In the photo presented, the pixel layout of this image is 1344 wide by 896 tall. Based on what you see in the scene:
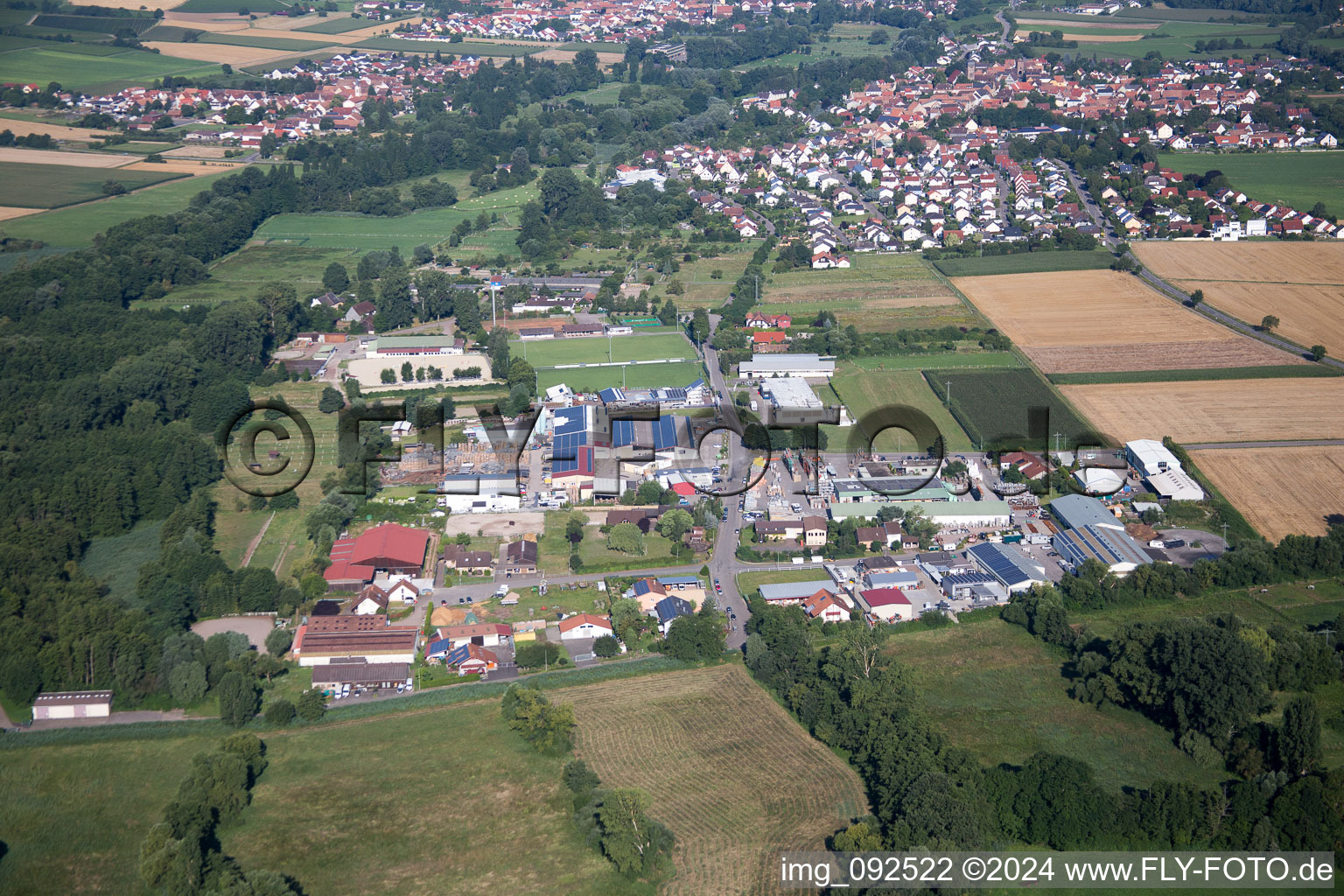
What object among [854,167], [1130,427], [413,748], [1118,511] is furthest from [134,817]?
[854,167]

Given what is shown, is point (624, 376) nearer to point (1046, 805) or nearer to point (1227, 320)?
point (1227, 320)

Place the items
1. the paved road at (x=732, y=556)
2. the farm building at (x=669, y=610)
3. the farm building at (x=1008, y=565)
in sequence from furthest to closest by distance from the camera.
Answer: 1. the farm building at (x=1008, y=565)
2. the paved road at (x=732, y=556)
3. the farm building at (x=669, y=610)

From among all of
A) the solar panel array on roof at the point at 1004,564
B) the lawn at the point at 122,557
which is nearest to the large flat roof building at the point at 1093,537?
the solar panel array on roof at the point at 1004,564

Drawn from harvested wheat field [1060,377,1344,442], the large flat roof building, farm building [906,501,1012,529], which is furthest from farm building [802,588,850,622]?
harvested wheat field [1060,377,1344,442]

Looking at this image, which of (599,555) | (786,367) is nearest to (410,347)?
(786,367)

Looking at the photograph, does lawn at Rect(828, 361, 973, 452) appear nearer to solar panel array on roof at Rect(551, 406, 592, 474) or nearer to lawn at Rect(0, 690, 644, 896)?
solar panel array on roof at Rect(551, 406, 592, 474)

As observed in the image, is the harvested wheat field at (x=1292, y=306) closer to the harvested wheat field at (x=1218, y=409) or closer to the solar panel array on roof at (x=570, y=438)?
the harvested wheat field at (x=1218, y=409)
